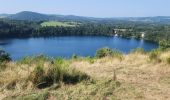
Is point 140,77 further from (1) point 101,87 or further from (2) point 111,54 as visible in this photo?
(2) point 111,54

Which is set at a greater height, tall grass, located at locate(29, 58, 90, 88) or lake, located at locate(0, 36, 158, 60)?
tall grass, located at locate(29, 58, 90, 88)

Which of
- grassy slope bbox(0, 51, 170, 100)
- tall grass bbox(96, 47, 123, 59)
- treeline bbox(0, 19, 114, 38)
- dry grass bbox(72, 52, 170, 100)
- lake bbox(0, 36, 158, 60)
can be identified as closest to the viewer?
grassy slope bbox(0, 51, 170, 100)

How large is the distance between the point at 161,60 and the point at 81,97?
361 cm

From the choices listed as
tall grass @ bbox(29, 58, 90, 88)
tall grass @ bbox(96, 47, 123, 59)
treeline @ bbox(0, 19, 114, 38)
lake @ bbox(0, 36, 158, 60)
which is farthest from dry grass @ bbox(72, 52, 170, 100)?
treeline @ bbox(0, 19, 114, 38)

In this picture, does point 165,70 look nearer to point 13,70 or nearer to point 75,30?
point 13,70

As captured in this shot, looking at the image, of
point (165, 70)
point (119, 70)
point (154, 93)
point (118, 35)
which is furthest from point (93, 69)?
point (118, 35)

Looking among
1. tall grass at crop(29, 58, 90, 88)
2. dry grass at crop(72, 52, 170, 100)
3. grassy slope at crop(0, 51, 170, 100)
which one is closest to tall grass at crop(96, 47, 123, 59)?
dry grass at crop(72, 52, 170, 100)

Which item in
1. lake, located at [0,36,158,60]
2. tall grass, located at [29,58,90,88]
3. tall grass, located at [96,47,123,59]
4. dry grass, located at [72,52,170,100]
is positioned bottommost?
lake, located at [0,36,158,60]

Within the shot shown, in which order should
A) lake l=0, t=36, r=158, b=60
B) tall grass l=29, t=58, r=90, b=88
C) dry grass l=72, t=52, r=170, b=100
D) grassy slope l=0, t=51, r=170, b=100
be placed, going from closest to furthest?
grassy slope l=0, t=51, r=170, b=100, dry grass l=72, t=52, r=170, b=100, tall grass l=29, t=58, r=90, b=88, lake l=0, t=36, r=158, b=60

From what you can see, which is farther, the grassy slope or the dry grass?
the dry grass

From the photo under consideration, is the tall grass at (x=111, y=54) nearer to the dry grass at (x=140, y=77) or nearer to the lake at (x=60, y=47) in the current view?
the dry grass at (x=140, y=77)

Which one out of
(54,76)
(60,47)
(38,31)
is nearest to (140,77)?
(54,76)

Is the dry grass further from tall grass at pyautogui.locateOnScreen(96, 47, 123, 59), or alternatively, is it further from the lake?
the lake

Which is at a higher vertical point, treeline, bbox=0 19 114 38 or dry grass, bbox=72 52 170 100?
dry grass, bbox=72 52 170 100
